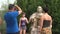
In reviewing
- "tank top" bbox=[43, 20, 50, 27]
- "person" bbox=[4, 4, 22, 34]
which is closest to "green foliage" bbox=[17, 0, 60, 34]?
"tank top" bbox=[43, 20, 50, 27]

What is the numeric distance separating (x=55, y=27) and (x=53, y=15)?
664 mm

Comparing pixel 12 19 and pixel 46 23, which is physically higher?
pixel 12 19

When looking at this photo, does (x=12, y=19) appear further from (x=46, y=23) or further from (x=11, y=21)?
(x=46, y=23)

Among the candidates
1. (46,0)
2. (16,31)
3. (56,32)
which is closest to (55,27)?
(56,32)

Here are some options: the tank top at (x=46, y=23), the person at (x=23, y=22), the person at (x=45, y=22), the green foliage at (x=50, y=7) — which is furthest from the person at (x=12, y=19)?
the green foliage at (x=50, y=7)

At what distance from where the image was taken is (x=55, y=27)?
15.4 m

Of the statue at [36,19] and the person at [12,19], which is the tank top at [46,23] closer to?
the statue at [36,19]

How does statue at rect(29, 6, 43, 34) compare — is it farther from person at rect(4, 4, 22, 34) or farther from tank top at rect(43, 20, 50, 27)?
person at rect(4, 4, 22, 34)

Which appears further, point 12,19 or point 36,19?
point 36,19

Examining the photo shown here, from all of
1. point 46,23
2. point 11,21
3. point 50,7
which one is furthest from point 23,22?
point 11,21

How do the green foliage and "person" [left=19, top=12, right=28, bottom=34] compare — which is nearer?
"person" [left=19, top=12, right=28, bottom=34]

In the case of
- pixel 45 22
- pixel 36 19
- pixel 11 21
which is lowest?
pixel 36 19

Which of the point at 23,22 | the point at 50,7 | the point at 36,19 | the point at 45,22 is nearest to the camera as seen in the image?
the point at 45,22

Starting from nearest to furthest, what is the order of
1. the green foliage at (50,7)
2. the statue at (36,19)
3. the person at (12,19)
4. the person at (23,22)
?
1. the person at (12,19)
2. the statue at (36,19)
3. the person at (23,22)
4. the green foliage at (50,7)
